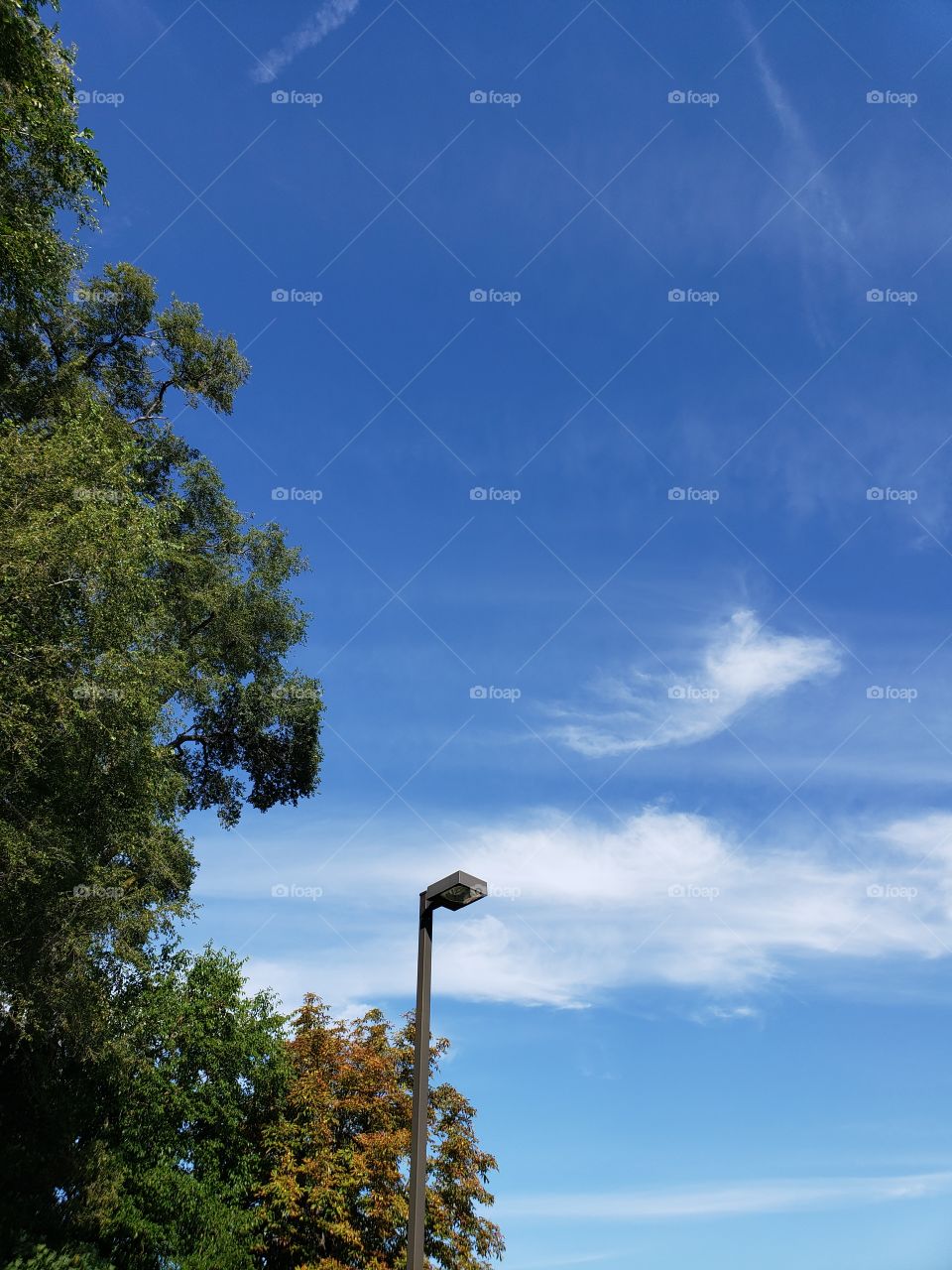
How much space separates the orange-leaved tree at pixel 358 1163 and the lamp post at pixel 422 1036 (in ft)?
49.2

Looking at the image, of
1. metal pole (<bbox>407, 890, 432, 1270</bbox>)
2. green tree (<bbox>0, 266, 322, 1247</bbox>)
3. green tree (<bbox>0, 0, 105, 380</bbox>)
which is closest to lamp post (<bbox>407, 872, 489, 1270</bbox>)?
metal pole (<bbox>407, 890, 432, 1270</bbox>)

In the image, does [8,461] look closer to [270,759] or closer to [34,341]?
[34,341]

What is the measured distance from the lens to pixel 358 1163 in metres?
23.3

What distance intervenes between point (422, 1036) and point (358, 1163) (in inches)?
626

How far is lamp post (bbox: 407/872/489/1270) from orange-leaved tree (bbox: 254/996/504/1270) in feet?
49.2

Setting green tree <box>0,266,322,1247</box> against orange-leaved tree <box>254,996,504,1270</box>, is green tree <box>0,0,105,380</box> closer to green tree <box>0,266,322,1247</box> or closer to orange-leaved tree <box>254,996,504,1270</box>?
green tree <box>0,266,322,1247</box>

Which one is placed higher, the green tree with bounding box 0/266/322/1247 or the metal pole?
the green tree with bounding box 0/266/322/1247

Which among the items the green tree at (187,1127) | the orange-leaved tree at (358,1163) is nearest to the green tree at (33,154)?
the green tree at (187,1127)

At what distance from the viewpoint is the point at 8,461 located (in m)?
13.4

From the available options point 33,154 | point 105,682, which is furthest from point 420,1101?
point 33,154

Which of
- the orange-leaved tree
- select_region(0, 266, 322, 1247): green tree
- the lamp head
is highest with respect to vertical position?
select_region(0, 266, 322, 1247): green tree

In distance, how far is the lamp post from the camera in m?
9.50

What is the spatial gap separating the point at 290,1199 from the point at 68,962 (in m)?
10.7

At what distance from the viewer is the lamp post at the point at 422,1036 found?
9.50 meters
